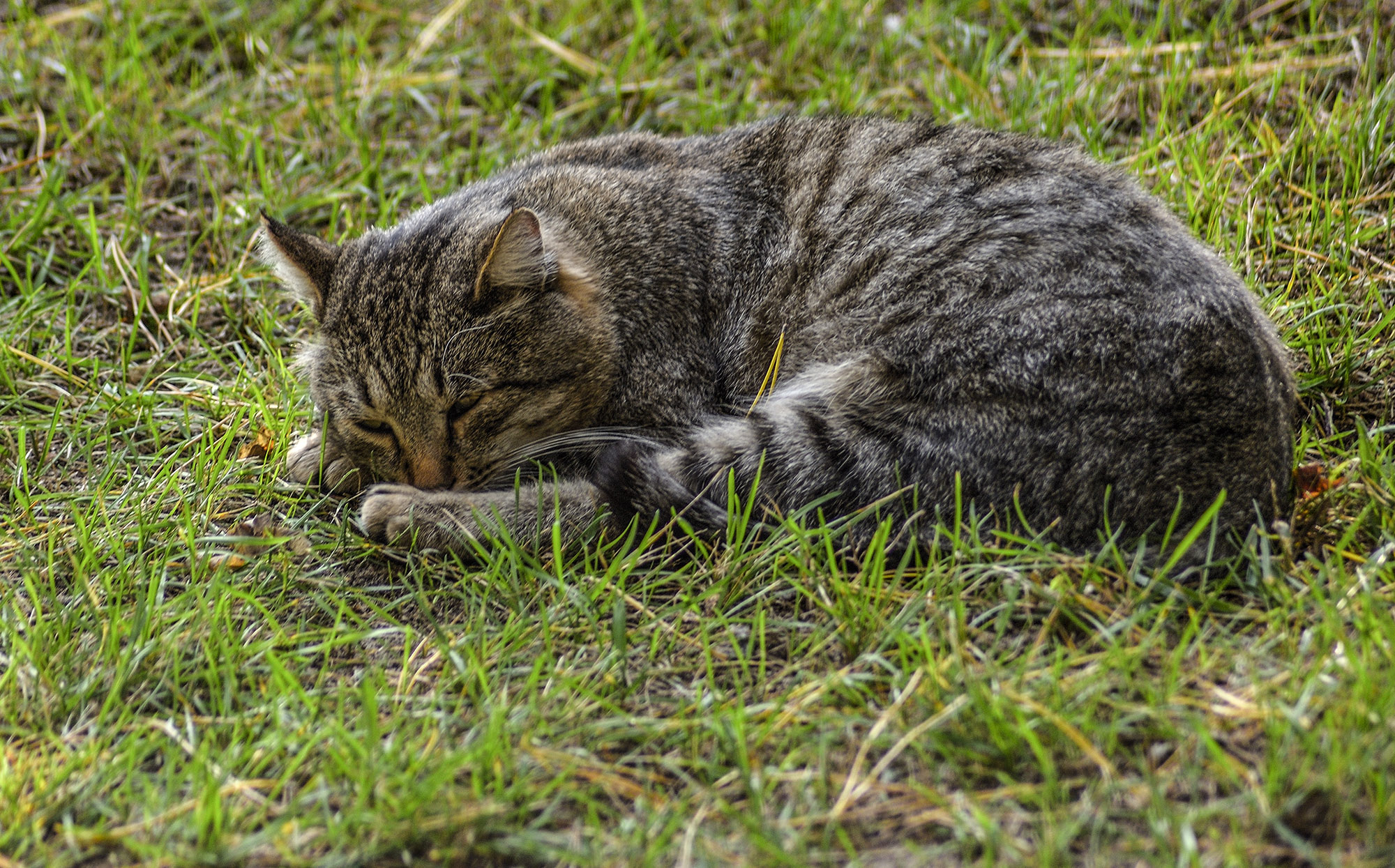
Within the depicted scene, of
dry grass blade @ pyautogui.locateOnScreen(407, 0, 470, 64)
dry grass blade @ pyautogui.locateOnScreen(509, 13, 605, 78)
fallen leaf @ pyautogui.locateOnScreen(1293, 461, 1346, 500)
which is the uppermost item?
dry grass blade @ pyautogui.locateOnScreen(407, 0, 470, 64)

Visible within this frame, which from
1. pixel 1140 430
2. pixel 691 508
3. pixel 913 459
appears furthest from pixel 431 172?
pixel 1140 430

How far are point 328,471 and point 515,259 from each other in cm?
83

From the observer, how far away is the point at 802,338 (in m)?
3.00

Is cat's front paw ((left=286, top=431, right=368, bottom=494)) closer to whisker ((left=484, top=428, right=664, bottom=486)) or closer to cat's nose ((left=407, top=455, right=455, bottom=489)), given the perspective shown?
cat's nose ((left=407, top=455, right=455, bottom=489))

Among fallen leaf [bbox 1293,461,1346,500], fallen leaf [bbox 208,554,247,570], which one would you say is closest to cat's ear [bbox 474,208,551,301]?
fallen leaf [bbox 208,554,247,570]

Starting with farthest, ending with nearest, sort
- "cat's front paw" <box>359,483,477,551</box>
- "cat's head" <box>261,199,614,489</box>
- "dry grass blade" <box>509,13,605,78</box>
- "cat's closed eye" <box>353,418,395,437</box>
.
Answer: "dry grass blade" <box>509,13,605,78</box>
"cat's closed eye" <box>353,418,395,437</box>
"cat's head" <box>261,199,614,489</box>
"cat's front paw" <box>359,483,477,551</box>

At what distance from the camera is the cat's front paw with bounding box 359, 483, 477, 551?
2.79m

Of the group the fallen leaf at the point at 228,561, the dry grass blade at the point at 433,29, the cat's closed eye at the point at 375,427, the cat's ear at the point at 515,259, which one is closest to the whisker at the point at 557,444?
the cat's closed eye at the point at 375,427

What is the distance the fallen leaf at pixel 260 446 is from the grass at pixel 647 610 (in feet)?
0.06

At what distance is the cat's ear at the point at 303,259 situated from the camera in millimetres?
3021

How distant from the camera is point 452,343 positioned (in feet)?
9.45

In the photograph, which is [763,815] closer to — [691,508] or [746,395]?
[691,508]

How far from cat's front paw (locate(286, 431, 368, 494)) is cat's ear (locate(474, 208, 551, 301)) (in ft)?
2.05

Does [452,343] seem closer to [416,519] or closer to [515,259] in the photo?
[515,259]
